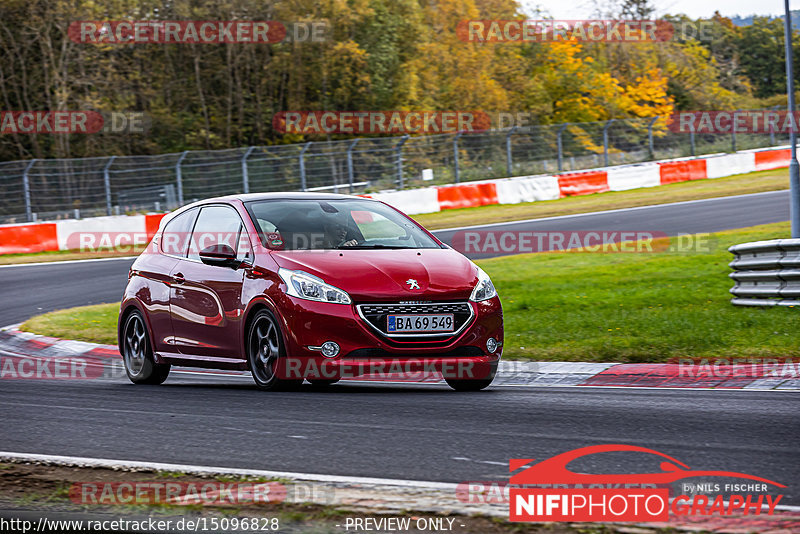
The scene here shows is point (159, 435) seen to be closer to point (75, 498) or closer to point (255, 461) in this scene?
point (255, 461)

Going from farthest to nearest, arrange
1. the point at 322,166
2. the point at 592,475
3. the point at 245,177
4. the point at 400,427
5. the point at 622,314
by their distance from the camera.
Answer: the point at 322,166
the point at 245,177
the point at 622,314
the point at 400,427
the point at 592,475

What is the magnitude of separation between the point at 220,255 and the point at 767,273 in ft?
20.0

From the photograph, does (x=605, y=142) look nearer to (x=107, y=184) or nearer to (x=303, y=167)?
(x=303, y=167)

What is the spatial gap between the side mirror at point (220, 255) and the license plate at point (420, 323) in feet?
4.95

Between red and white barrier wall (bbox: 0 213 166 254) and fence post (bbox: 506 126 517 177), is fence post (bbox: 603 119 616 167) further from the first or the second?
red and white barrier wall (bbox: 0 213 166 254)

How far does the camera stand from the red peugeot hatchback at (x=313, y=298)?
762 centimetres

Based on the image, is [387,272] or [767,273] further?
[767,273]

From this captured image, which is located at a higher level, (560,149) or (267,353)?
(560,149)

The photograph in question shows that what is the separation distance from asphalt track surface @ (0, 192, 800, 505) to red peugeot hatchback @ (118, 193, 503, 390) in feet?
0.90

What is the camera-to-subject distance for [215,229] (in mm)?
9055

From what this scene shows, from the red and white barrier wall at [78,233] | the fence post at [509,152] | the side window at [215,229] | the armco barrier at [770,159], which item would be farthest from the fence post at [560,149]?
the side window at [215,229]

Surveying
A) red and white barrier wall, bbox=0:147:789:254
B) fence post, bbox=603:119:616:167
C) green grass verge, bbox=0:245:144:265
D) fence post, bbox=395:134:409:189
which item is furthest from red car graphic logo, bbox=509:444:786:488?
fence post, bbox=603:119:616:167

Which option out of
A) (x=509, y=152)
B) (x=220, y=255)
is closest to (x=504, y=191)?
(x=509, y=152)

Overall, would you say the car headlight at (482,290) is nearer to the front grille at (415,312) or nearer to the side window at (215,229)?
the front grille at (415,312)
